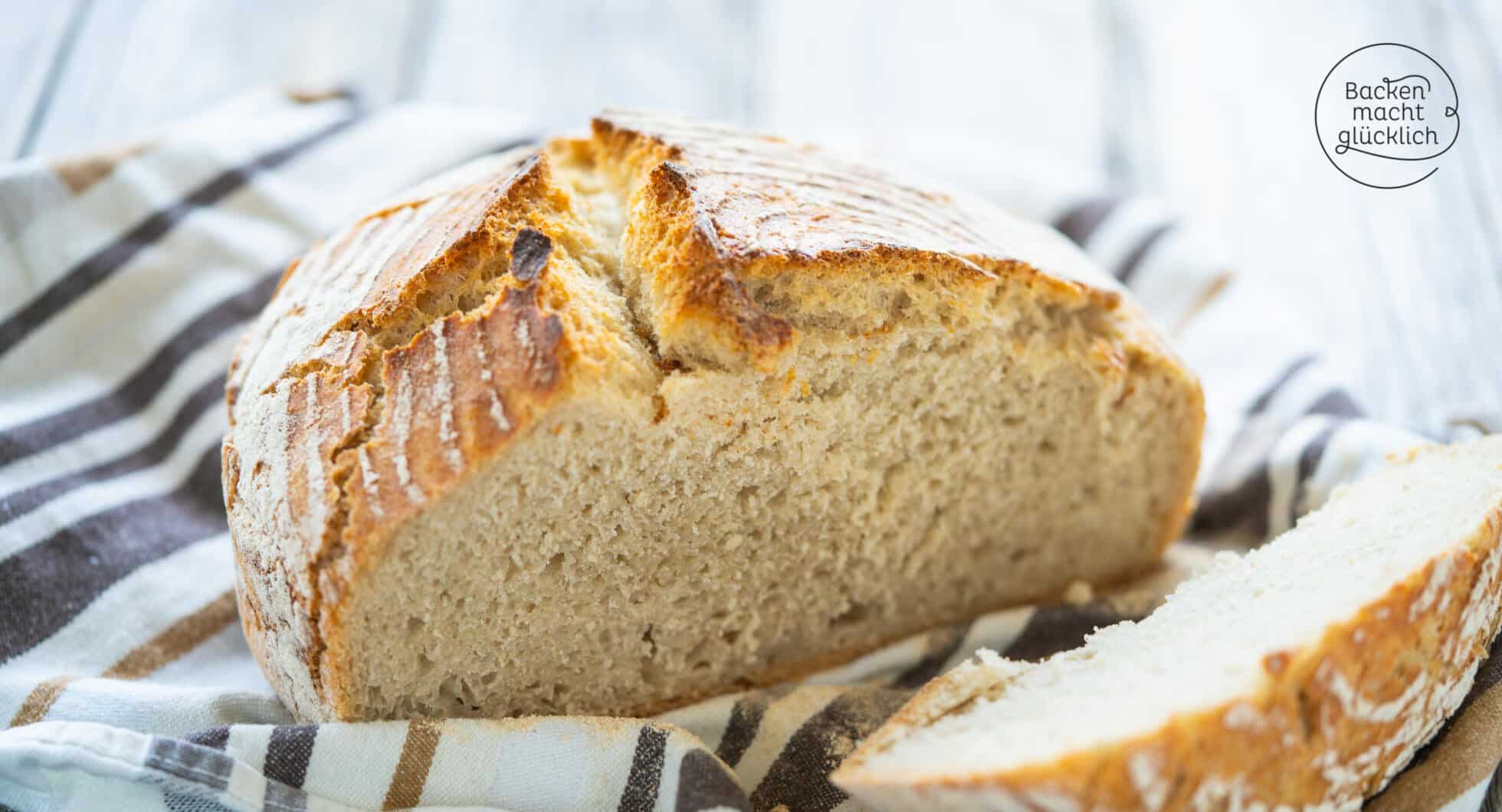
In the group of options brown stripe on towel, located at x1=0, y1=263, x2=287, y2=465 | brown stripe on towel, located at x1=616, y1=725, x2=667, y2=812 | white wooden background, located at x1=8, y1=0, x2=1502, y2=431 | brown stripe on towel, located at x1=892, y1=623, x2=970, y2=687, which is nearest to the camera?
brown stripe on towel, located at x1=616, y1=725, x2=667, y2=812

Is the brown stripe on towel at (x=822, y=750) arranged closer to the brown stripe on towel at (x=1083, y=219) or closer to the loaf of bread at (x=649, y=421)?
the loaf of bread at (x=649, y=421)

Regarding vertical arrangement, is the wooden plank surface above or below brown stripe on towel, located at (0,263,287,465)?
above

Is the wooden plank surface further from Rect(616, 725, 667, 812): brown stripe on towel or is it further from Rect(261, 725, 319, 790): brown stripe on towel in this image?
Rect(616, 725, 667, 812): brown stripe on towel

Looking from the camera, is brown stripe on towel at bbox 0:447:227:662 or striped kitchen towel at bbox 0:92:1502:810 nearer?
striped kitchen towel at bbox 0:92:1502:810

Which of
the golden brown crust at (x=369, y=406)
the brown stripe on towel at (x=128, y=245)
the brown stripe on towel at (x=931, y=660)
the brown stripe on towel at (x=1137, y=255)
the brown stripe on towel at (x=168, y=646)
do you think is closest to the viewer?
the golden brown crust at (x=369, y=406)

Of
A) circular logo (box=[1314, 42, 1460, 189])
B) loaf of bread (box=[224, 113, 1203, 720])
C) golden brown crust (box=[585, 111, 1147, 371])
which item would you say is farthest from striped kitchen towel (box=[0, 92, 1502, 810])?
golden brown crust (box=[585, 111, 1147, 371])

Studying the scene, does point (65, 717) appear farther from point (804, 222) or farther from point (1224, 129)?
point (1224, 129)

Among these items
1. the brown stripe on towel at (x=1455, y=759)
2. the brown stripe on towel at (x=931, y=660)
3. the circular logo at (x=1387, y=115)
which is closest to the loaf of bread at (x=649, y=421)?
the brown stripe on towel at (x=931, y=660)
